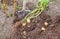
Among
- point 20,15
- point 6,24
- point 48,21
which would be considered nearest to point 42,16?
point 48,21

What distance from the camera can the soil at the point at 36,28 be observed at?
1852 mm

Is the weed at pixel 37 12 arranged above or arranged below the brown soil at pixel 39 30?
above

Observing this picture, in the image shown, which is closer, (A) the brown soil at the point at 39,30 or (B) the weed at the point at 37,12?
(A) the brown soil at the point at 39,30

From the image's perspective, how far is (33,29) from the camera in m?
1.94

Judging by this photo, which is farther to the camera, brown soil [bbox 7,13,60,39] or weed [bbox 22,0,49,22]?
weed [bbox 22,0,49,22]

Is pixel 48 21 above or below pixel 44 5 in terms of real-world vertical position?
below

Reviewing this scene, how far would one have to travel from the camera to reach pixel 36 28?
1927mm

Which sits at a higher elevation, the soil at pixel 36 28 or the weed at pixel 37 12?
the weed at pixel 37 12

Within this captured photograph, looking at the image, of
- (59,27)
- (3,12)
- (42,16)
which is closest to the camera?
(59,27)

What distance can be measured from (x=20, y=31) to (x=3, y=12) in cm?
48

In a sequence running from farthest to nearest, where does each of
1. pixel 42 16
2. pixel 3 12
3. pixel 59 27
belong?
pixel 3 12 → pixel 42 16 → pixel 59 27

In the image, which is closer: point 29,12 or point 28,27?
point 28,27

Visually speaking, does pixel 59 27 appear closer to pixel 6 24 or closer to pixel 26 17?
pixel 26 17

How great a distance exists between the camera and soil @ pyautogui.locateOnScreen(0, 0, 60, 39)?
1852 millimetres
